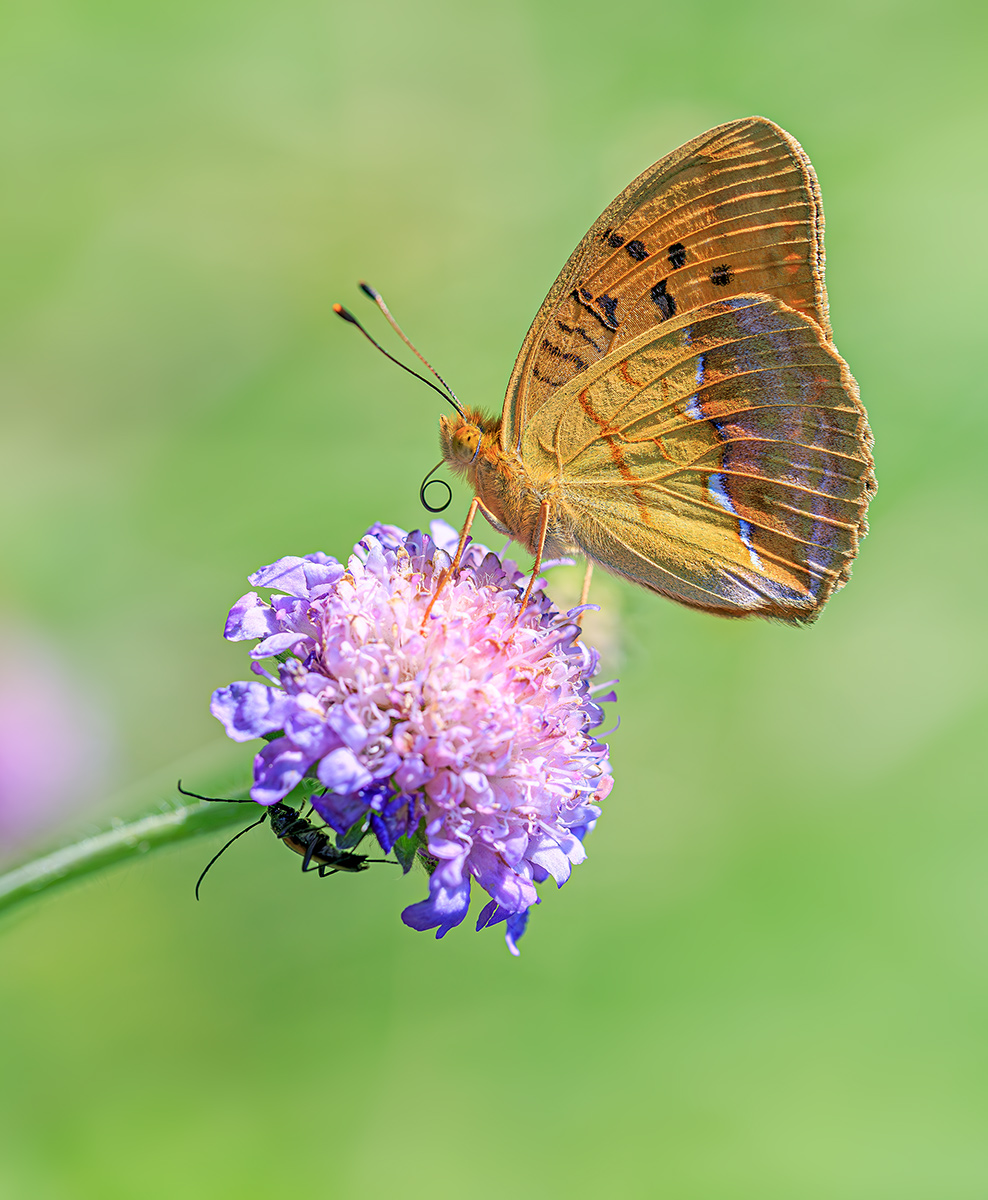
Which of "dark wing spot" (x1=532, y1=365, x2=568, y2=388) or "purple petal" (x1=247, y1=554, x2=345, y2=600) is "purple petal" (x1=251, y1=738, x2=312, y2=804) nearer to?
"purple petal" (x1=247, y1=554, x2=345, y2=600)

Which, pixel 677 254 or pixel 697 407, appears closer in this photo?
pixel 677 254

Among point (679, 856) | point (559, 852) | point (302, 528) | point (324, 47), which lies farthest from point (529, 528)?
point (324, 47)

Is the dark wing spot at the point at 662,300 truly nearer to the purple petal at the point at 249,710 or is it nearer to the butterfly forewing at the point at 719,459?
the butterfly forewing at the point at 719,459

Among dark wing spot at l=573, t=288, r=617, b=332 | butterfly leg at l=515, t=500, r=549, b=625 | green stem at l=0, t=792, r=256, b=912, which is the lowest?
green stem at l=0, t=792, r=256, b=912

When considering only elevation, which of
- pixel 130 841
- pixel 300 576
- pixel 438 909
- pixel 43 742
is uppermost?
pixel 300 576

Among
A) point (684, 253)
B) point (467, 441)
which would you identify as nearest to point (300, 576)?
point (467, 441)

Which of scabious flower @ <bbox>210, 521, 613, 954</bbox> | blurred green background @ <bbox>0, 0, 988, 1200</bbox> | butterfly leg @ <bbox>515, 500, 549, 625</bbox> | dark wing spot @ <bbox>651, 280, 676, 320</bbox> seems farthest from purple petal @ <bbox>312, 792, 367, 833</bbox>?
dark wing spot @ <bbox>651, 280, 676, 320</bbox>

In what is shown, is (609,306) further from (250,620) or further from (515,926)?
(515,926)
